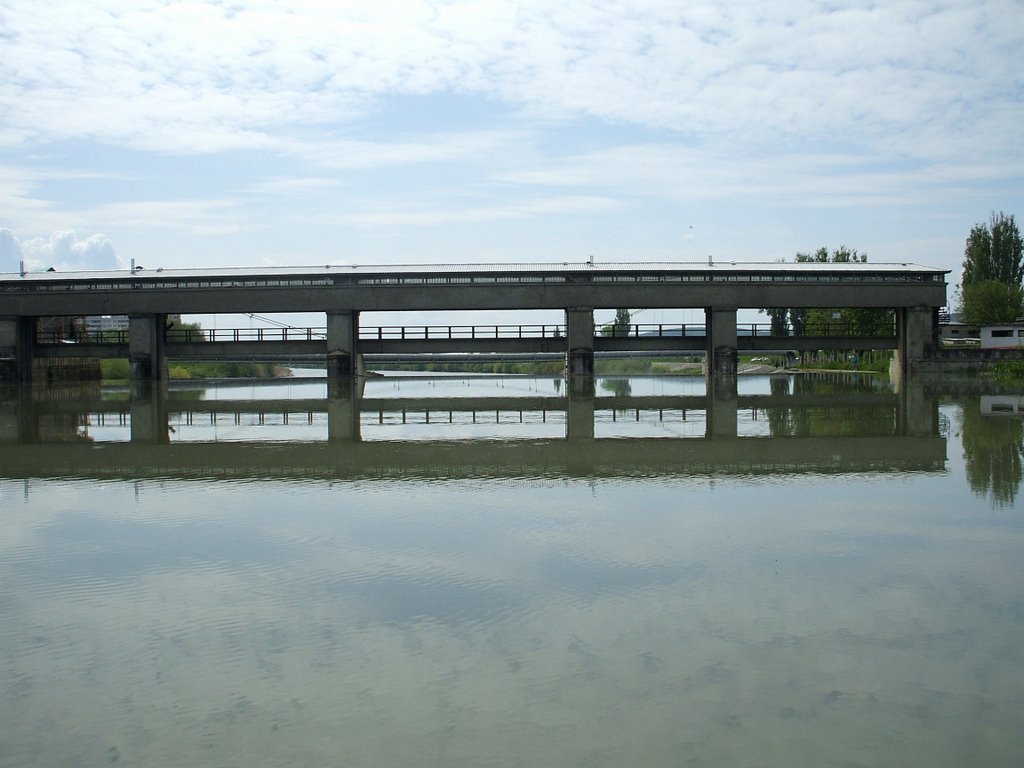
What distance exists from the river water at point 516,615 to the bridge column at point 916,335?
30.7 metres

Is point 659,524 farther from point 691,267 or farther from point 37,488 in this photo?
point 691,267

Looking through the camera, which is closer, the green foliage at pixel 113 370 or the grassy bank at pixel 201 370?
the green foliage at pixel 113 370

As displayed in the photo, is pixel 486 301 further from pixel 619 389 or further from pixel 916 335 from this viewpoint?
pixel 916 335

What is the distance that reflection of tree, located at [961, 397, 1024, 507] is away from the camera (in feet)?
33.8

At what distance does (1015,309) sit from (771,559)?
5933 cm

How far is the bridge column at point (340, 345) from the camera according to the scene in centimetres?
4059

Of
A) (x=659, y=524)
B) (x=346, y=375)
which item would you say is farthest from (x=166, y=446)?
(x=346, y=375)

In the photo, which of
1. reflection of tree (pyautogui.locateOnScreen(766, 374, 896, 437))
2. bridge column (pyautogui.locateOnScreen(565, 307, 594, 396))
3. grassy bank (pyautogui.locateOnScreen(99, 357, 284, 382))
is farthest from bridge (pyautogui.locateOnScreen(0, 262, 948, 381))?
reflection of tree (pyautogui.locateOnScreen(766, 374, 896, 437))

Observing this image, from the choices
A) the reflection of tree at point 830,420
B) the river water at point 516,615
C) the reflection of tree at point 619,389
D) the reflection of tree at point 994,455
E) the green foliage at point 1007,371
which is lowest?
the river water at point 516,615

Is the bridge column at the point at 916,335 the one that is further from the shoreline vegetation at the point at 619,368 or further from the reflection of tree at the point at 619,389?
the reflection of tree at the point at 619,389

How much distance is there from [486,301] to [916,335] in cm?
1880

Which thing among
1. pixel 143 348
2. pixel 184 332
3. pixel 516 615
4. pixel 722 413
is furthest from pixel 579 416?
pixel 184 332

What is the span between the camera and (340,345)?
40.7m

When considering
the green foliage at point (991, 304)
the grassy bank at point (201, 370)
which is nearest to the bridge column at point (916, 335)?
the green foliage at point (991, 304)
